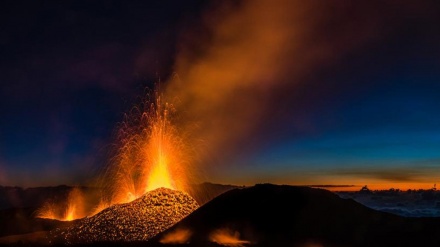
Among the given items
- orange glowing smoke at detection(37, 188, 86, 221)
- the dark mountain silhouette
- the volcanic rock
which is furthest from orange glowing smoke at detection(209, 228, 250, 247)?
orange glowing smoke at detection(37, 188, 86, 221)

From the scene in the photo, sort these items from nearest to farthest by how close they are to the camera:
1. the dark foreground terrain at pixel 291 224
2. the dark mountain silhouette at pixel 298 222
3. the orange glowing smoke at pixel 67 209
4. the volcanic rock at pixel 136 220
Answer: the dark foreground terrain at pixel 291 224, the dark mountain silhouette at pixel 298 222, the volcanic rock at pixel 136 220, the orange glowing smoke at pixel 67 209

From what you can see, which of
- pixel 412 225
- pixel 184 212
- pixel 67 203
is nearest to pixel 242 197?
pixel 184 212

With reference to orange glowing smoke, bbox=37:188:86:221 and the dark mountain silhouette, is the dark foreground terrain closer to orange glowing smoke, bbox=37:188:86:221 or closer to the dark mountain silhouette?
the dark mountain silhouette

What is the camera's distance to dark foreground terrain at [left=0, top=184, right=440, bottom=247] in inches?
2056

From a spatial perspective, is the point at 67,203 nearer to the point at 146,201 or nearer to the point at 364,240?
the point at 146,201

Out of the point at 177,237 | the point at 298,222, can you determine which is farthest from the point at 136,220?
the point at 298,222

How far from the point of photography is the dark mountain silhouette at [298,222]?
174 ft

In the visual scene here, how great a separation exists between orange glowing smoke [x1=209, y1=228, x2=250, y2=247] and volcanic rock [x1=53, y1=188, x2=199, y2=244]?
11273 millimetres

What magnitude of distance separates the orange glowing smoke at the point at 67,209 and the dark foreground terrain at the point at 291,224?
2997 inches

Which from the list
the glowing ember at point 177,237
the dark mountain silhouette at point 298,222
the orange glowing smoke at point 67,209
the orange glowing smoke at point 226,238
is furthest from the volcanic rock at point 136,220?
the orange glowing smoke at point 67,209

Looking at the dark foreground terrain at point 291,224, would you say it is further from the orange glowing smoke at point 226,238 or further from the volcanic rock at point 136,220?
the volcanic rock at point 136,220

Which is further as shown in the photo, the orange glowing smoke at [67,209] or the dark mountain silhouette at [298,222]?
the orange glowing smoke at [67,209]

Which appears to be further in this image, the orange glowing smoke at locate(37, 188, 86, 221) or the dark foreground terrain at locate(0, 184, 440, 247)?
the orange glowing smoke at locate(37, 188, 86, 221)

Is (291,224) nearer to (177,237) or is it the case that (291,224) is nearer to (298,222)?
(298,222)
